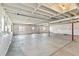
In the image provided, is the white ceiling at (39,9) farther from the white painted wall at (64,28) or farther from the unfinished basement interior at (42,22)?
the white painted wall at (64,28)

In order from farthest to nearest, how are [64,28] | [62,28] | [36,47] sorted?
1. [62,28]
2. [64,28]
3. [36,47]

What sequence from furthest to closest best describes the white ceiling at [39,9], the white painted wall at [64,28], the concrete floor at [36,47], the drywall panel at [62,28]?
the drywall panel at [62,28] < the white painted wall at [64,28] < the concrete floor at [36,47] < the white ceiling at [39,9]

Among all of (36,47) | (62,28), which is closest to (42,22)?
(62,28)

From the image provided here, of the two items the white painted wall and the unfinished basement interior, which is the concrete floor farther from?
the white painted wall

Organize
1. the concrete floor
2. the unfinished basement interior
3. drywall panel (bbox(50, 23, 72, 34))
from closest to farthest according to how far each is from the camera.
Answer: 1. the unfinished basement interior
2. the concrete floor
3. drywall panel (bbox(50, 23, 72, 34))

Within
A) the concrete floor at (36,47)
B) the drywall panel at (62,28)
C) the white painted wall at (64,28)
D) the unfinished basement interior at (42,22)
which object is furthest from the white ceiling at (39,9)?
the concrete floor at (36,47)

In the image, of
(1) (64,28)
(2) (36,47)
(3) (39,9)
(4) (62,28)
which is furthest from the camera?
(4) (62,28)

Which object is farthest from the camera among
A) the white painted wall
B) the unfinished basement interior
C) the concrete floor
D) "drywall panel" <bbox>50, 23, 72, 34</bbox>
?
"drywall panel" <bbox>50, 23, 72, 34</bbox>

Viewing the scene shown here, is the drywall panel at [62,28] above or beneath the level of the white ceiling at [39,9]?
beneath

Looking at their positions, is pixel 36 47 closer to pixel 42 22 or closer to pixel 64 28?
pixel 42 22

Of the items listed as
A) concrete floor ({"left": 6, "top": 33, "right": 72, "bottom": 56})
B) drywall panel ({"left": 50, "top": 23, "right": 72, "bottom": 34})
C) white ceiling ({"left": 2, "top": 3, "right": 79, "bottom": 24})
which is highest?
white ceiling ({"left": 2, "top": 3, "right": 79, "bottom": 24})

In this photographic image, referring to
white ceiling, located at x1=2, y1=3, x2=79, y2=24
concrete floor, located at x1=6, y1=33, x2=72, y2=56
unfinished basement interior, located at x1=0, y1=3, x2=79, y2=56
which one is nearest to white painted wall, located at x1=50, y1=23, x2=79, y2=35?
unfinished basement interior, located at x1=0, y1=3, x2=79, y2=56

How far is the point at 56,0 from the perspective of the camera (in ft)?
4.15

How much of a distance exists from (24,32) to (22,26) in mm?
879
